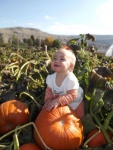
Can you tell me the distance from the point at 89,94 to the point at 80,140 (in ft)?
1.78

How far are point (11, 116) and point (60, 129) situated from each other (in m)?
0.43

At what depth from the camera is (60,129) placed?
2008mm

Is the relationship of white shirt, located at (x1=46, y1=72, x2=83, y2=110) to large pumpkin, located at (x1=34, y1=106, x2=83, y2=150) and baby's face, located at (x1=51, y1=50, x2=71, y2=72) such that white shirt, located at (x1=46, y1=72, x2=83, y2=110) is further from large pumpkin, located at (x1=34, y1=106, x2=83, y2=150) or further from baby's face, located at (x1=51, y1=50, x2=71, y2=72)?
large pumpkin, located at (x1=34, y1=106, x2=83, y2=150)

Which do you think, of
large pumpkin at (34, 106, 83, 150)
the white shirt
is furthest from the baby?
large pumpkin at (34, 106, 83, 150)

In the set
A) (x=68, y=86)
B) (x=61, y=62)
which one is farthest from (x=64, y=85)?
(x=61, y=62)

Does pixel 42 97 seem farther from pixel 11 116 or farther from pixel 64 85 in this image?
pixel 11 116

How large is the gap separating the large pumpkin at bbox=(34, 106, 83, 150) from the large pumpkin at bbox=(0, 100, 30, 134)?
19 cm

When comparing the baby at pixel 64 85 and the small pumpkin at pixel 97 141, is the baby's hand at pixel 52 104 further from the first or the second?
the small pumpkin at pixel 97 141

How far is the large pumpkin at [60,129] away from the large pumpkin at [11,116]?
0.63 feet

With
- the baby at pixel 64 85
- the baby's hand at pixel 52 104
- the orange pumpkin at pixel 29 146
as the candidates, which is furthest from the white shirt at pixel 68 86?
the orange pumpkin at pixel 29 146

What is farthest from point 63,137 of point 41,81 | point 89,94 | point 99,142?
point 41,81

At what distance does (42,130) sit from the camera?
2.02 m

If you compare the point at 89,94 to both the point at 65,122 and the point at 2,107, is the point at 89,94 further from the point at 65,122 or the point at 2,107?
the point at 2,107

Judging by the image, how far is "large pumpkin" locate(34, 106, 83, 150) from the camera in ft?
6.48
